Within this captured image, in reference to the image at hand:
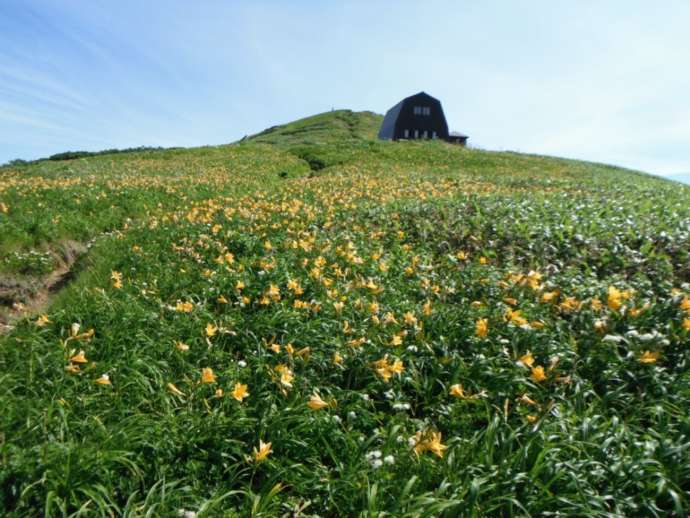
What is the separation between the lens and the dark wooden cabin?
50500 millimetres

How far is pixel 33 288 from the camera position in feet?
20.4

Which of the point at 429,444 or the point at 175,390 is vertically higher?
the point at 175,390

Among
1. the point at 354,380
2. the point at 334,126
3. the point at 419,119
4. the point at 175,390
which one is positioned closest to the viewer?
the point at 175,390

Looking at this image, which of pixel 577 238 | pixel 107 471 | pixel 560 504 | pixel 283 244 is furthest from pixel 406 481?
pixel 577 238

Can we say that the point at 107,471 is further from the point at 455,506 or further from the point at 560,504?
the point at 560,504

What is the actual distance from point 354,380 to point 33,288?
5.75 metres

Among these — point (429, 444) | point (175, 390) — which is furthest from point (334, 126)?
point (429, 444)

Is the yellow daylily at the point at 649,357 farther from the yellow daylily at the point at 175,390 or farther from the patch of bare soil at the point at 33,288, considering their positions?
the patch of bare soil at the point at 33,288

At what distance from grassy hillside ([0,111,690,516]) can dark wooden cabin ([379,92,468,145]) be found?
47309 millimetres

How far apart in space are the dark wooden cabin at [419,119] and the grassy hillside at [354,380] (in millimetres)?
47309

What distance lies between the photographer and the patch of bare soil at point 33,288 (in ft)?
18.2

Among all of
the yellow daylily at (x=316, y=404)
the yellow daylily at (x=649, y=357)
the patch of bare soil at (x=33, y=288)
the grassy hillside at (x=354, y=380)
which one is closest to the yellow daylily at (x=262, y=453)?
the grassy hillside at (x=354, y=380)

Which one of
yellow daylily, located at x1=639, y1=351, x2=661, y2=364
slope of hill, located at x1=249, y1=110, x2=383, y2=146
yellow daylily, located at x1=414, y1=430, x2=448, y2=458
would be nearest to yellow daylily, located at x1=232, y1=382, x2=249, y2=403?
yellow daylily, located at x1=414, y1=430, x2=448, y2=458

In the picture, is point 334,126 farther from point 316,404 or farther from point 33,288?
point 316,404
